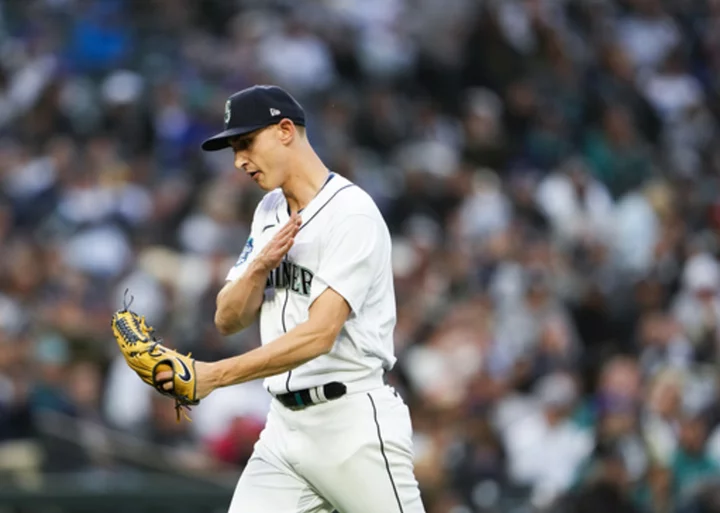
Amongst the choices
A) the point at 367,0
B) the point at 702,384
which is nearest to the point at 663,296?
the point at 702,384

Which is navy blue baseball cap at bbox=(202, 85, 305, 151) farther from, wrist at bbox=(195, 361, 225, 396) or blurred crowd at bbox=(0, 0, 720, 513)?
blurred crowd at bbox=(0, 0, 720, 513)

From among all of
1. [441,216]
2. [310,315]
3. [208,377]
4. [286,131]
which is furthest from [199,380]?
[441,216]

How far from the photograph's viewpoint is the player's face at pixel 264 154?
16.5ft

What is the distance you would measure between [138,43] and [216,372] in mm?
10163

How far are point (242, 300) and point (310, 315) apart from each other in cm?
32

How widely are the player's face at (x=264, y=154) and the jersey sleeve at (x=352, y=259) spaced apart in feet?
0.93

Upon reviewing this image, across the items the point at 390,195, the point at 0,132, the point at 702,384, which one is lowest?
the point at 702,384

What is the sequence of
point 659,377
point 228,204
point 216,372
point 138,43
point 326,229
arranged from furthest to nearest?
point 138,43
point 228,204
point 659,377
point 326,229
point 216,372

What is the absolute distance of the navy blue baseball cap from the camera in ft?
16.4

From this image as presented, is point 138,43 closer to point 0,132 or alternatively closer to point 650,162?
point 0,132

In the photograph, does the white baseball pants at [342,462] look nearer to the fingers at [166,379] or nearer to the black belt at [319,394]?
the black belt at [319,394]

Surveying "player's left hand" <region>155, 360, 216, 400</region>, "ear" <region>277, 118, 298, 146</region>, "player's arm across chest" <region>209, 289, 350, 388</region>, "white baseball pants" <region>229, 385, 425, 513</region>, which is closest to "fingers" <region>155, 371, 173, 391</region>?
"player's left hand" <region>155, 360, 216, 400</region>

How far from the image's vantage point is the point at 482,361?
1126 centimetres

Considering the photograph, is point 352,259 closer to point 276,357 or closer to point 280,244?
point 280,244
